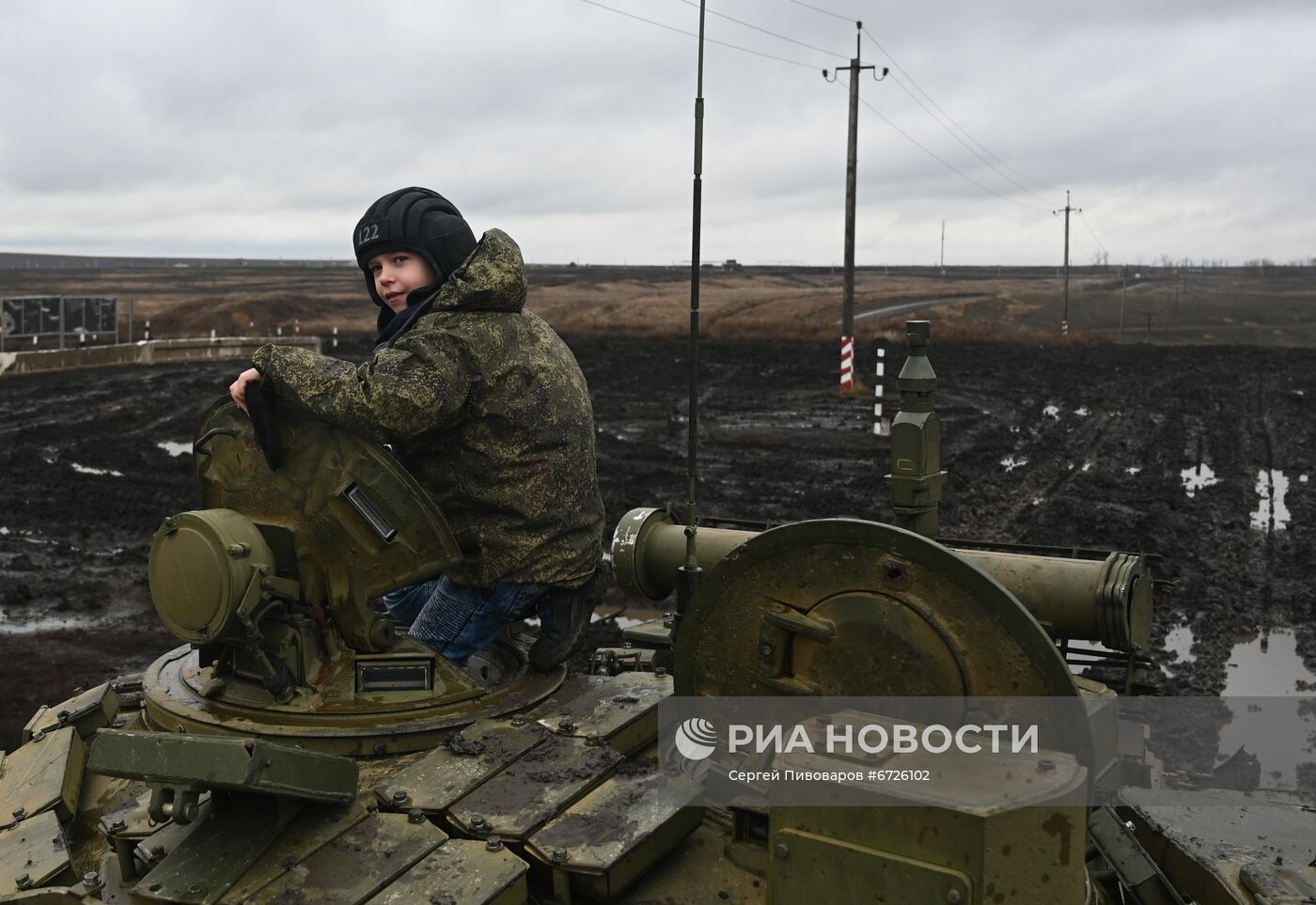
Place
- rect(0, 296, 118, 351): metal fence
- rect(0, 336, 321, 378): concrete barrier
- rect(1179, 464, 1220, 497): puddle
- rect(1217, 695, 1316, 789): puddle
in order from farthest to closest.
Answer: rect(0, 296, 118, 351): metal fence < rect(0, 336, 321, 378): concrete barrier < rect(1179, 464, 1220, 497): puddle < rect(1217, 695, 1316, 789): puddle

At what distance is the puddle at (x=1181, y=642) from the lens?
9109mm

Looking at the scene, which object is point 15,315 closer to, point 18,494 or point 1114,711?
point 18,494

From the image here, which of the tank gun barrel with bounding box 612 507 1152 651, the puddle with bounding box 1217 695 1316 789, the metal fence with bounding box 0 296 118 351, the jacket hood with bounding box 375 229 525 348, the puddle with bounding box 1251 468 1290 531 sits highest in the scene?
the jacket hood with bounding box 375 229 525 348

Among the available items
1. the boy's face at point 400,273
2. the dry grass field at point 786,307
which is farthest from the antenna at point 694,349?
the dry grass field at point 786,307

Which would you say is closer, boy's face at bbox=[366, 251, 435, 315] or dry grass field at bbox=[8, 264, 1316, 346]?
boy's face at bbox=[366, 251, 435, 315]

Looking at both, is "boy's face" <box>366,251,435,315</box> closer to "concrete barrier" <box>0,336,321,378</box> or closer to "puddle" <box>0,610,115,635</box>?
"puddle" <box>0,610,115,635</box>

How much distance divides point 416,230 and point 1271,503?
12832mm

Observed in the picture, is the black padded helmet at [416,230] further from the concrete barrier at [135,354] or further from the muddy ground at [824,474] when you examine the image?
the concrete barrier at [135,354]

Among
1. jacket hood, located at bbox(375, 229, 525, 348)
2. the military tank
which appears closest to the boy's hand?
the military tank

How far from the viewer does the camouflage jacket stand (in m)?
3.86

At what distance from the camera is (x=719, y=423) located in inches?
794

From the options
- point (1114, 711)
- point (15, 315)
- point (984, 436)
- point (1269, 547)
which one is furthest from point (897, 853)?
point (15, 315)

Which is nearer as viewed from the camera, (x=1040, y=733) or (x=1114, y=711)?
(x=1040, y=733)

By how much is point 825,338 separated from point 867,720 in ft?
113
